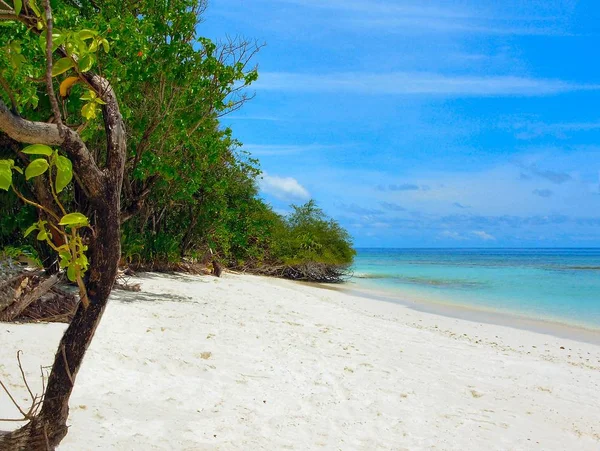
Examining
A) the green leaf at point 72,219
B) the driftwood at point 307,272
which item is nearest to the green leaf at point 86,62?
the green leaf at point 72,219

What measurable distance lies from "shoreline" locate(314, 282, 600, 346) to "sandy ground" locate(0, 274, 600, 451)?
363 centimetres

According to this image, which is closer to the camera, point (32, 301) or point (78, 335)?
point (78, 335)

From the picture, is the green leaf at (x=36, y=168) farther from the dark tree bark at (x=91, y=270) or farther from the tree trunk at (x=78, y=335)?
the tree trunk at (x=78, y=335)

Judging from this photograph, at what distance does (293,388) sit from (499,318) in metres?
10.3

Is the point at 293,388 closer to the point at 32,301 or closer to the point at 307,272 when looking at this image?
the point at 32,301

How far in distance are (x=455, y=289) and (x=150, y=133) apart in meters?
16.9

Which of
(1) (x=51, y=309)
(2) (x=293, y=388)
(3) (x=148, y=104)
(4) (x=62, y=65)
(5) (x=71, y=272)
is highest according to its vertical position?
(3) (x=148, y=104)

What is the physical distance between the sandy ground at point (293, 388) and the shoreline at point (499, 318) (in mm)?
3626

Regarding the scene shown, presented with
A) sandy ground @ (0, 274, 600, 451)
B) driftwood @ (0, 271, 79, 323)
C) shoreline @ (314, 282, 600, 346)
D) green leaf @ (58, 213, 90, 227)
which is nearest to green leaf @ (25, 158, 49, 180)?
green leaf @ (58, 213, 90, 227)

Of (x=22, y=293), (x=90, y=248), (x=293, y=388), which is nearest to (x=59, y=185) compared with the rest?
(x=90, y=248)

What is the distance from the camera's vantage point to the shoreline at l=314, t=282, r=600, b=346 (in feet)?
40.1

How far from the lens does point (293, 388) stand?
5418 mm

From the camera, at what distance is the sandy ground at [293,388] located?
169 inches

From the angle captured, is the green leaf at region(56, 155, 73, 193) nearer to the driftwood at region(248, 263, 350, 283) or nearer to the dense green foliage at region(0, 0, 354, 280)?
the dense green foliage at region(0, 0, 354, 280)
